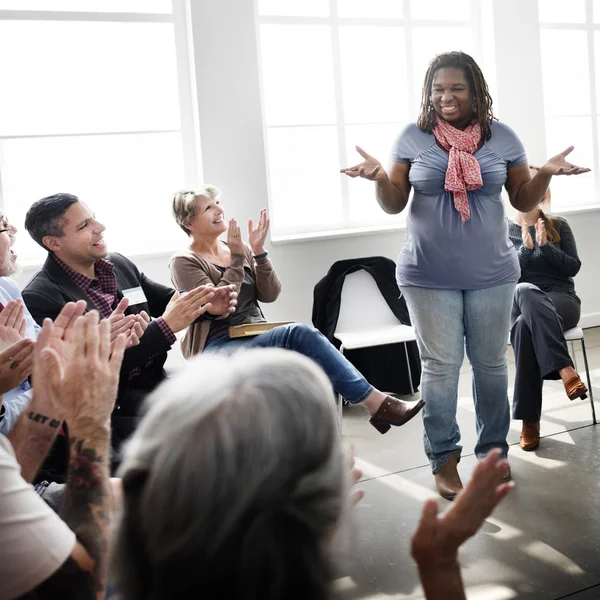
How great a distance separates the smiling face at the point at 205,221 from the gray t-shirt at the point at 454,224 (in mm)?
974

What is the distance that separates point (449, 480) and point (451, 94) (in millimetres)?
1415

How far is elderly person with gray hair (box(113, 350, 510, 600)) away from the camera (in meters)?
0.75

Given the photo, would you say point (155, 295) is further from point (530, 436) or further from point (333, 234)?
point (333, 234)

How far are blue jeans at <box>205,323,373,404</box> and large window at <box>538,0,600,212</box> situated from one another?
345cm

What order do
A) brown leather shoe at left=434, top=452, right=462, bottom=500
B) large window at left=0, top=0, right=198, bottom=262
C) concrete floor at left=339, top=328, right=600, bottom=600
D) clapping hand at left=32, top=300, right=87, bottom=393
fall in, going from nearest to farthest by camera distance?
clapping hand at left=32, top=300, right=87, bottom=393 → concrete floor at left=339, top=328, right=600, bottom=600 → brown leather shoe at left=434, top=452, right=462, bottom=500 → large window at left=0, top=0, right=198, bottom=262

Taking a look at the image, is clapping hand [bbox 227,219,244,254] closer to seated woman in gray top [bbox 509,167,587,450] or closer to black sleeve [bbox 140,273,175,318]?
black sleeve [bbox 140,273,175,318]

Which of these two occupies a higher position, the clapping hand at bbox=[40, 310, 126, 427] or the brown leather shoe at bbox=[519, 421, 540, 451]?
the clapping hand at bbox=[40, 310, 126, 427]

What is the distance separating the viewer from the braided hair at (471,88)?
2557 millimetres

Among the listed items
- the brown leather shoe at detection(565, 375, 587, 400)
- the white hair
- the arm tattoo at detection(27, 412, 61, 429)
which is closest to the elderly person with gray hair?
the white hair

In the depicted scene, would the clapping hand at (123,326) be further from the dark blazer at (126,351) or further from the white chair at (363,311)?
the white chair at (363,311)

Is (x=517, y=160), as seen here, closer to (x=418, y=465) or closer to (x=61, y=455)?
(x=418, y=465)

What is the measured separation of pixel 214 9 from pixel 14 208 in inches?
67.1

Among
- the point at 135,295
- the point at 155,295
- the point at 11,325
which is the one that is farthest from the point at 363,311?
the point at 11,325

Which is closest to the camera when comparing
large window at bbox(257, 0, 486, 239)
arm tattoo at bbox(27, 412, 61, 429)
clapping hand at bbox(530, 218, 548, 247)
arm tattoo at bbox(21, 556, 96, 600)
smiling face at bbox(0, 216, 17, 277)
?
arm tattoo at bbox(21, 556, 96, 600)
